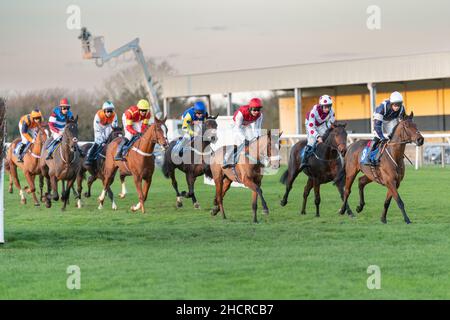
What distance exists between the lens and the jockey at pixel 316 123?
15242mm

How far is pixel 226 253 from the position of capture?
407 inches

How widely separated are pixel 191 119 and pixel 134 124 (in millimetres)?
1106

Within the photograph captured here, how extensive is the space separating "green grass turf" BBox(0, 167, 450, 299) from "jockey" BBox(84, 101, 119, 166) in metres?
1.51

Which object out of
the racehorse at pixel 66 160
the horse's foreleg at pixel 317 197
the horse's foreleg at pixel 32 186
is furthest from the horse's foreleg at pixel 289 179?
the horse's foreleg at pixel 32 186

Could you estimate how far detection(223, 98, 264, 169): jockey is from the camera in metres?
14.2

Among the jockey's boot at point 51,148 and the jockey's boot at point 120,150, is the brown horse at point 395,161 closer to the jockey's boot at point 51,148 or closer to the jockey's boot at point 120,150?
the jockey's boot at point 120,150

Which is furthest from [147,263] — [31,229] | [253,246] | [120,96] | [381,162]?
[120,96]

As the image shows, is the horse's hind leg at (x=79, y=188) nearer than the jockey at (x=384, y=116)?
Result: No

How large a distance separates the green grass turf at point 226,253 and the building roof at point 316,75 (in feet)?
64.8

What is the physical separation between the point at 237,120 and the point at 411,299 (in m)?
7.19

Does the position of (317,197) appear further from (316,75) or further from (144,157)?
(316,75)

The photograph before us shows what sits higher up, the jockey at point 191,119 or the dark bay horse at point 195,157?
the jockey at point 191,119

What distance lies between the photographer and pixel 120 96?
172 ft

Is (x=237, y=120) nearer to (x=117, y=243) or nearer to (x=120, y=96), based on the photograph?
(x=117, y=243)
